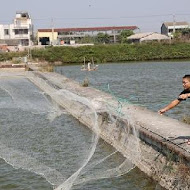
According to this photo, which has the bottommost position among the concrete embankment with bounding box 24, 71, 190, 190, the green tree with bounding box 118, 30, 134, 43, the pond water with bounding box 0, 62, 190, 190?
the pond water with bounding box 0, 62, 190, 190

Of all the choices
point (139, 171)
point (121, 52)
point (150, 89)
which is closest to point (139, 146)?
point (139, 171)

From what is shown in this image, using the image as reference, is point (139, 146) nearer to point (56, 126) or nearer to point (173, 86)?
point (56, 126)

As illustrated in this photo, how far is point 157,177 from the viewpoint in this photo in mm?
8211

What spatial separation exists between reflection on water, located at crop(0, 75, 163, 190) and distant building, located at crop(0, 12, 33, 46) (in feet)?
214

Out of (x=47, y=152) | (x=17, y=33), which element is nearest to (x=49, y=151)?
(x=47, y=152)

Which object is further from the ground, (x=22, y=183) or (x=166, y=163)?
(x=166, y=163)

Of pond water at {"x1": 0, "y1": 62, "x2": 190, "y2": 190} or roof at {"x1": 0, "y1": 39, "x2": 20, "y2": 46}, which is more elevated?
roof at {"x1": 0, "y1": 39, "x2": 20, "y2": 46}

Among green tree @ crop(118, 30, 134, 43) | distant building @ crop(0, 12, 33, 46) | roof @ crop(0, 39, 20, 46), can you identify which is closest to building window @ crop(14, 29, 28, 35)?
distant building @ crop(0, 12, 33, 46)

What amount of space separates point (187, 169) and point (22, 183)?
3420 millimetres

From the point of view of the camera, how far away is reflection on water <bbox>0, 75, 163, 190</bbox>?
28.1 feet

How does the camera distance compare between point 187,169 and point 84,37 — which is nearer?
point 187,169

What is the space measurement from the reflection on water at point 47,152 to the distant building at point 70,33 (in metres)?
76.5

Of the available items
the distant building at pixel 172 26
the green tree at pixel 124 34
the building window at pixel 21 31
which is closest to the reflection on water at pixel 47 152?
the building window at pixel 21 31

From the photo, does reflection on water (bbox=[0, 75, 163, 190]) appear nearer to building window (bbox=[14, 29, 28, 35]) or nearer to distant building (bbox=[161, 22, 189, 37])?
building window (bbox=[14, 29, 28, 35])
